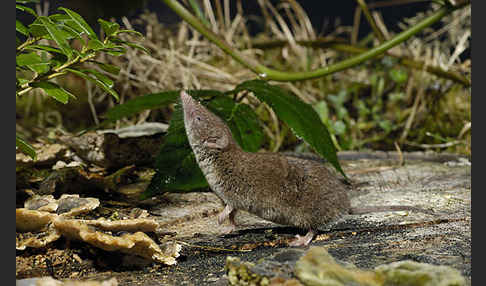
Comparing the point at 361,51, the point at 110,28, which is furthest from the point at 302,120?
the point at 361,51

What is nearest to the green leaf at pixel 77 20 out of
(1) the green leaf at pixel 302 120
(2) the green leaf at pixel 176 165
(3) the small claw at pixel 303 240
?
(2) the green leaf at pixel 176 165

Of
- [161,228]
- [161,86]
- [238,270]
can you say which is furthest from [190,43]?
[238,270]

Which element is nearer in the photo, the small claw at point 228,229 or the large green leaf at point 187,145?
the small claw at point 228,229

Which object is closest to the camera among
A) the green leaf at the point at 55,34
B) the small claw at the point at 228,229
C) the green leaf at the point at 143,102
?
the green leaf at the point at 55,34

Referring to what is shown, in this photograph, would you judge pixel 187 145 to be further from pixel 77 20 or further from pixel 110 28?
pixel 77 20

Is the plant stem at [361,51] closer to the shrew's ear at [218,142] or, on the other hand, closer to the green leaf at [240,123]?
the green leaf at [240,123]
